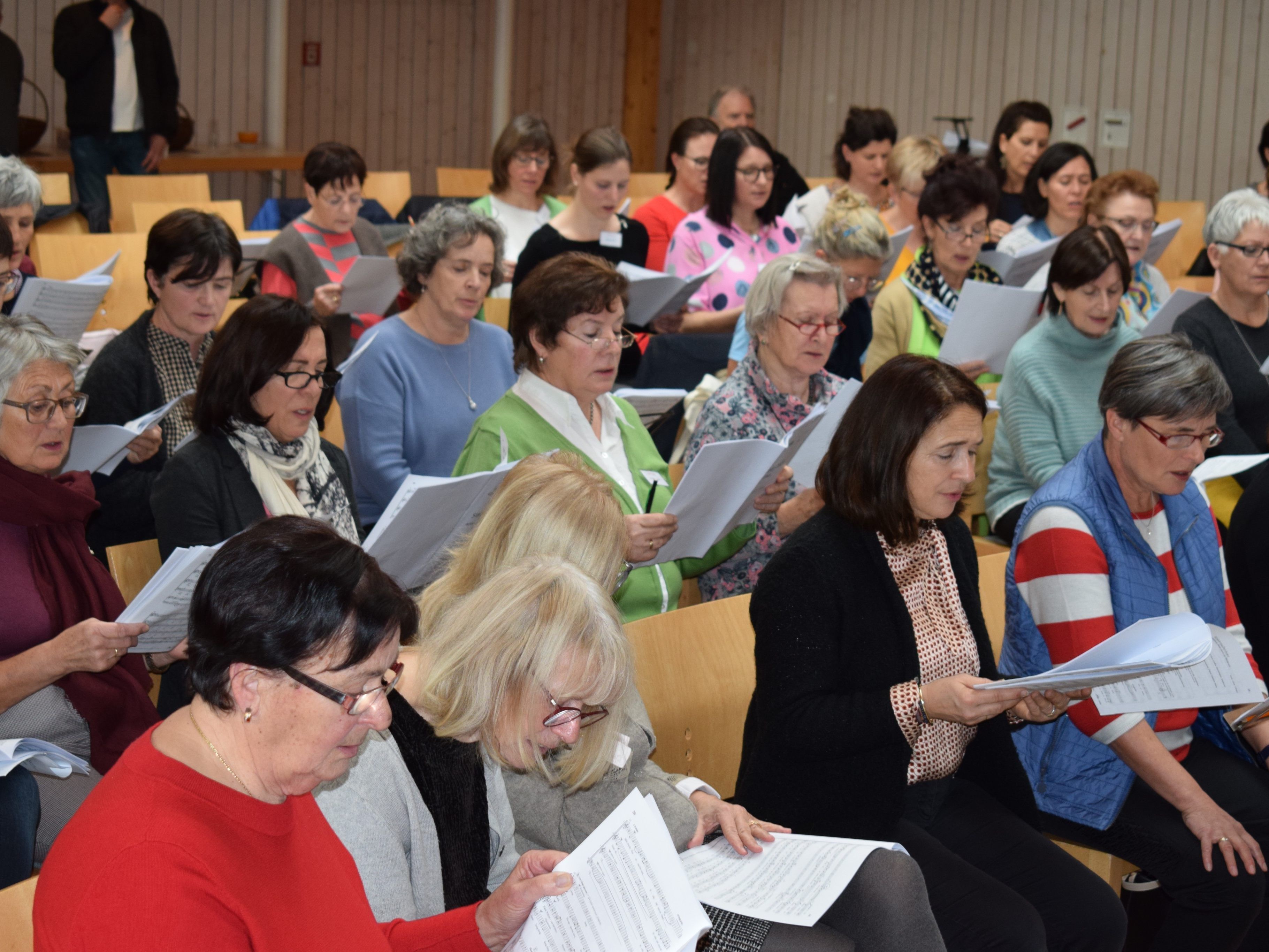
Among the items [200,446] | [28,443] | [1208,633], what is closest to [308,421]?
[200,446]

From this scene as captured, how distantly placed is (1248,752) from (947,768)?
83 centimetres

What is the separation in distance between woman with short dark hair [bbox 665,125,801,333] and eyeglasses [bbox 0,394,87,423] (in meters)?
2.85

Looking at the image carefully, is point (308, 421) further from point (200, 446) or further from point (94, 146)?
point (94, 146)

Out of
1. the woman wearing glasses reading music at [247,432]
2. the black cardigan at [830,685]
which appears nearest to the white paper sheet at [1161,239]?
the black cardigan at [830,685]

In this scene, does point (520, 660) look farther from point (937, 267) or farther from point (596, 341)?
point (937, 267)

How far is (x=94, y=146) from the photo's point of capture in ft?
24.6

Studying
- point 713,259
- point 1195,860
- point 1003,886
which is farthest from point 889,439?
point 713,259

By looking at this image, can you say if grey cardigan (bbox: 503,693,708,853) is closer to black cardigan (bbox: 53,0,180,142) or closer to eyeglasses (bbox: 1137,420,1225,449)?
eyeglasses (bbox: 1137,420,1225,449)

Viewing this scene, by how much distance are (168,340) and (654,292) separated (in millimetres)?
1702

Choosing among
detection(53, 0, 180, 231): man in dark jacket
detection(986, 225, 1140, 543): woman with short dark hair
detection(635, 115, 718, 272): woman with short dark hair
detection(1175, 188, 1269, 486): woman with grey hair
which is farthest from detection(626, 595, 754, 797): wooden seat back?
detection(53, 0, 180, 231): man in dark jacket

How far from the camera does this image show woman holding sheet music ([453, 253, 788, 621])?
3.01 meters

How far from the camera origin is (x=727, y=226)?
203 inches

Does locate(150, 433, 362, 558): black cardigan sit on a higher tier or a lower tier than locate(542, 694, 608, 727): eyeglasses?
higher

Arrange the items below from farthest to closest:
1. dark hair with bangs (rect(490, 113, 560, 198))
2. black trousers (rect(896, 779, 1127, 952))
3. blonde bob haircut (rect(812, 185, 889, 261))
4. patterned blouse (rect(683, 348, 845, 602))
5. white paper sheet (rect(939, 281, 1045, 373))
Result: dark hair with bangs (rect(490, 113, 560, 198)) → blonde bob haircut (rect(812, 185, 889, 261)) → white paper sheet (rect(939, 281, 1045, 373)) → patterned blouse (rect(683, 348, 845, 602)) → black trousers (rect(896, 779, 1127, 952))
